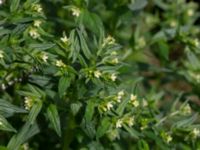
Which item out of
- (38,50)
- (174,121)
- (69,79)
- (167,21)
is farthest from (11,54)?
(167,21)

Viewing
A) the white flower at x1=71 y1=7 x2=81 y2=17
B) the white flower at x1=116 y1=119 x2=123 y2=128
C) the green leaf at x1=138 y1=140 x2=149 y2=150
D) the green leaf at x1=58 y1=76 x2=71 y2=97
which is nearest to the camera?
the green leaf at x1=58 y1=76 x2=71 y2=97

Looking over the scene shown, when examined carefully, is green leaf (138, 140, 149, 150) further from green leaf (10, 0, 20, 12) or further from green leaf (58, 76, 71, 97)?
green leaf (10, 0, 20, 12)

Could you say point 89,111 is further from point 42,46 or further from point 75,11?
point 75,11

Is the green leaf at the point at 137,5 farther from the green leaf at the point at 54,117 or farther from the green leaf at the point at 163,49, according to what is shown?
the green leaf at the point at 54,117

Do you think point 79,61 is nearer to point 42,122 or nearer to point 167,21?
point 42,122

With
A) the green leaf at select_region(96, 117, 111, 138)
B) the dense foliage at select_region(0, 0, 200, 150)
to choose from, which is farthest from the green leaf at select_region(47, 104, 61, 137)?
the green leaf at select_region(96, 117, 111, 138)

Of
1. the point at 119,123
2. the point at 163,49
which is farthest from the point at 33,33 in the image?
the point at 163,49
